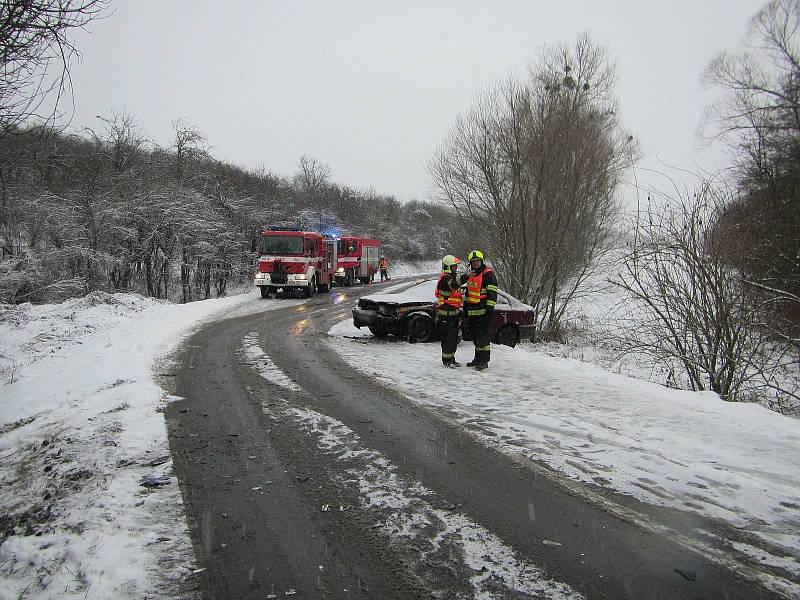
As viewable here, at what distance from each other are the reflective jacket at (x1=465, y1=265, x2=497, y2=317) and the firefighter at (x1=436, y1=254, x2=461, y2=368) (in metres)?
0.27

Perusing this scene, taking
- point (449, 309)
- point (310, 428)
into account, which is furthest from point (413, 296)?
point (310, 428)

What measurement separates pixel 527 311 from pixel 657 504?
927 cm

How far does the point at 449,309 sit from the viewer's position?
8.81 m

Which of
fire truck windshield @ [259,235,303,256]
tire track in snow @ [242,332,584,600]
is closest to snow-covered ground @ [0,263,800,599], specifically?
tire track in snow @ [242,332,584,600]

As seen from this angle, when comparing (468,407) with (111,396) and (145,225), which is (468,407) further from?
(145,225)

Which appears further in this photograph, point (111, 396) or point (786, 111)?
point (786, 111)

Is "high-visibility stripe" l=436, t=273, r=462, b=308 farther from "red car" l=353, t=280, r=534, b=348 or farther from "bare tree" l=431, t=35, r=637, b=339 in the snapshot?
"bare tree" l=431, t=35, r=637, b=339

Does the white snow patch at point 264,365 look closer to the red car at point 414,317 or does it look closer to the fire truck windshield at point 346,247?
the red car at point 414,317

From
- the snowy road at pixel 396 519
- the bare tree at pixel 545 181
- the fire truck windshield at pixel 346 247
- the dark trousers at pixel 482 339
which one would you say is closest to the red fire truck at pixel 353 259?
the fire truck windshield at pixel 346 247

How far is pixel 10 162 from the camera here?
8969mm

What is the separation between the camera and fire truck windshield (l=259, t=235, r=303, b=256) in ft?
72.8

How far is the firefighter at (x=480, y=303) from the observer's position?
27.4 feet

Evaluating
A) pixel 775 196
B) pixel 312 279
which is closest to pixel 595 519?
pixel 775 196

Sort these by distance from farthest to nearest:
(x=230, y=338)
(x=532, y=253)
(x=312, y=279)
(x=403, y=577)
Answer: (x=312, y=279) → (x=532, y=253) → (x=230, y=338) → (x=403, y=577)
